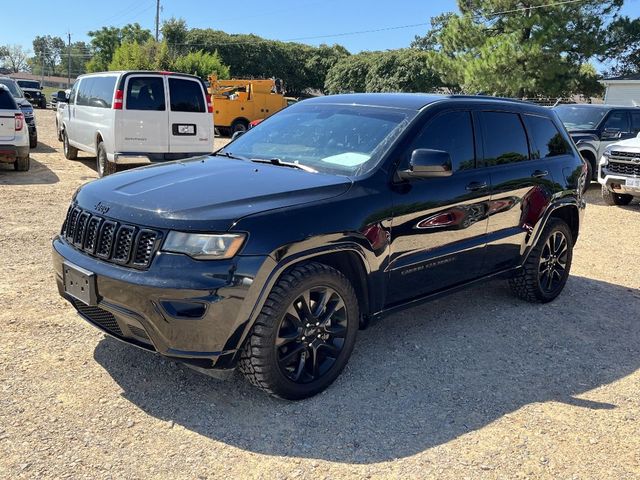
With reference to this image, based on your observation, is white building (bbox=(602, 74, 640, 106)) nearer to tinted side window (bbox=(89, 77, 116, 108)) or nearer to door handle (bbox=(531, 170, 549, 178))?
tinted side window (bbox=(89, 77, 116, 108))

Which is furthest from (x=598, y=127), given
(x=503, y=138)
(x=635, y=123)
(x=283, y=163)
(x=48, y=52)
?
(x=48, y=52)

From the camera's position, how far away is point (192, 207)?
10.4 ft

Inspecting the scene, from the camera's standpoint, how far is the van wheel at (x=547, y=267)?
5203mm

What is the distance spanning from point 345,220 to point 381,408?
43.6 inches

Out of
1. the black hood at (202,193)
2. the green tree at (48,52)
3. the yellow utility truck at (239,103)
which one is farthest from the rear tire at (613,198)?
the green tree at (48,52)

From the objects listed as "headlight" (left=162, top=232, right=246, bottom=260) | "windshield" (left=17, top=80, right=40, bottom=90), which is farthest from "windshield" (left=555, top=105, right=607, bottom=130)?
"windshield" (left=17, top=80, right=40, bottom=90)

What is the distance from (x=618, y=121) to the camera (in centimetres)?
1315

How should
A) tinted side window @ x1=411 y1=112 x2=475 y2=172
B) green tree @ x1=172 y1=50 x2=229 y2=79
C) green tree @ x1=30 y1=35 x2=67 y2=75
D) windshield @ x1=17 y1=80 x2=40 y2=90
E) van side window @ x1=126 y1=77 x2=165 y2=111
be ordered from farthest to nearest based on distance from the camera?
green tree @ x1=30 y1=35 x2=67 y2=75 → green tree @ x1=172 y1=50 x2=229 y2=79 → windshield @ x1=17 y1=80 x2=40 y2=90 → van side window @ x1=126 y1=77 x2=165 y2=111 → tinted side window @ x1=411 y1=112 x2=475 y2=172

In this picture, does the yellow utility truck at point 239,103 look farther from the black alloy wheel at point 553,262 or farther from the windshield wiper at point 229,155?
the windshield wiper at point 229,155

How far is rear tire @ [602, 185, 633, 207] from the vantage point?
453 inches

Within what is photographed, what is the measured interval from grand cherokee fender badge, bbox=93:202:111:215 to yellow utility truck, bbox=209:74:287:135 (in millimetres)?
19818

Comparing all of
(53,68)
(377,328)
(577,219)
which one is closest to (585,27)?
(577,219)

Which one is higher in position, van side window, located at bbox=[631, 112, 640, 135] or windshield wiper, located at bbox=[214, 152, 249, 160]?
van side window, located at bbox=[631, 112, 640, 135]

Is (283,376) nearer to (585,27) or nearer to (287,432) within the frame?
(287,432)
